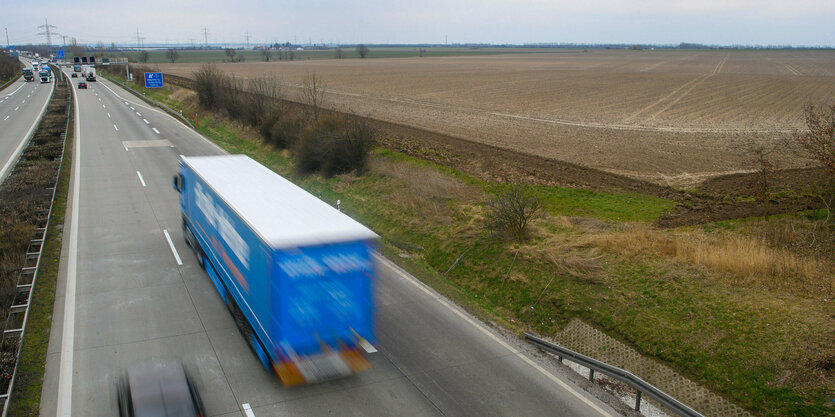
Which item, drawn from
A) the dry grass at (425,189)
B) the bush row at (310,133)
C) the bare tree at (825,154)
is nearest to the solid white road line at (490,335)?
the dry grass at (425,189)

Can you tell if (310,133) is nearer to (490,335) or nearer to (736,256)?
(490,335)

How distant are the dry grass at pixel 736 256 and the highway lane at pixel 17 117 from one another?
24837mm

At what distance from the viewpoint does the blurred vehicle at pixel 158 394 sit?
6918mm

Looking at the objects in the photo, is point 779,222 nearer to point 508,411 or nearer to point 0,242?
point 508,411

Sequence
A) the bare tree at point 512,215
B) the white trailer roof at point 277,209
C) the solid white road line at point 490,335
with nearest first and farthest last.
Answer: the white trailer roof at point 277,209 → the solid white road line at point 490,335 → the bare tree at point 512,215

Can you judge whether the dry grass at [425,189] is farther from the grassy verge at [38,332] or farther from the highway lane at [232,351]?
the grassy verge at [38,332]

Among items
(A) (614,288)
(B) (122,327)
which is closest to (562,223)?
(A) (614,288)

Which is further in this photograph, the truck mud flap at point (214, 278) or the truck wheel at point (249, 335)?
the truck mud flap at point (214, 278)

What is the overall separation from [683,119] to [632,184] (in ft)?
71.6

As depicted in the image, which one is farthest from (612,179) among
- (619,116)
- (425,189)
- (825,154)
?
(619,116)

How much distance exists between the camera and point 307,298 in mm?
8086

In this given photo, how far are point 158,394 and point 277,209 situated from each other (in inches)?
145

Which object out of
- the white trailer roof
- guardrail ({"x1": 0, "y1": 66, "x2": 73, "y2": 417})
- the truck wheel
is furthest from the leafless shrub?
the truck wheel

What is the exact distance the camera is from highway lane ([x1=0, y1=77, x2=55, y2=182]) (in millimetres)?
28500
